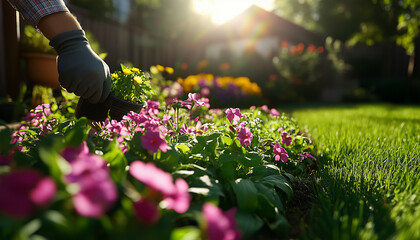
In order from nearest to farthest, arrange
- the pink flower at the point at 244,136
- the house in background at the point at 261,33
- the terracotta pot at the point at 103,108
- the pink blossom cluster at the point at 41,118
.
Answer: the pink flower at the point at 244,136 → the pink blossom cluster at the point at 41,118 → the terracotta pot at the point at 103,108 → the house in background at the point at 261,33

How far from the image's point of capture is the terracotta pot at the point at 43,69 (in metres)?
3.50

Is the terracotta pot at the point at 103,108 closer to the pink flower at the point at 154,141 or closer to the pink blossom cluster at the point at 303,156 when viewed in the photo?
the pink flower at the point at 154,141

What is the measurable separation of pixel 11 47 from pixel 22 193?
3.72 m

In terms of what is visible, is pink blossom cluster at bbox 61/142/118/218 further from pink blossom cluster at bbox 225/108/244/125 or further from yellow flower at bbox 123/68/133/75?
yellow flower at bbox 123/68/133/75

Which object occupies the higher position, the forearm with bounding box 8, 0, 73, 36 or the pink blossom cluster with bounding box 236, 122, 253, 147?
the forearm with bounding box 8, 0, 73, 36

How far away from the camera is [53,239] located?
0.65 meters

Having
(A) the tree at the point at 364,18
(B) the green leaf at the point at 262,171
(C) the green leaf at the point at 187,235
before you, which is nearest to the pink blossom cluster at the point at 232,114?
(B) the green leaf at the point at 262,171

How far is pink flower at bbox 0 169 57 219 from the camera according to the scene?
0.50 meters

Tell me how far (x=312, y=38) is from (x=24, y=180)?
15.6 meters

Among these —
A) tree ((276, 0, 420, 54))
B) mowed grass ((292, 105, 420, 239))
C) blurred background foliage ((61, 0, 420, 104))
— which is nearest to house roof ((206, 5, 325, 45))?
blurred background foliage ((61, 0, 420, 104))

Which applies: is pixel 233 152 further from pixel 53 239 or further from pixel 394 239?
pixel 53 239

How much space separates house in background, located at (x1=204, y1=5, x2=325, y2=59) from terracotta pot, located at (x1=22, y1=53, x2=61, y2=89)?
33.8 ft

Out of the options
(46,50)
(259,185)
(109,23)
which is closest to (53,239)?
(259,185)

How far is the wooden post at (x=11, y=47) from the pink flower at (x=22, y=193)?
3.60m
